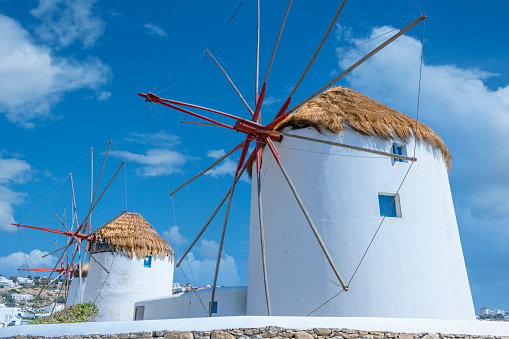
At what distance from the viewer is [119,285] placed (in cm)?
2070

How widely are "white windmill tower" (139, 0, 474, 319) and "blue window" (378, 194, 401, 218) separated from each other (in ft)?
0.08

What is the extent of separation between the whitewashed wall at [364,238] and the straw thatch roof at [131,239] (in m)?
10.8

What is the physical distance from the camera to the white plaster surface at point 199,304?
544 inches

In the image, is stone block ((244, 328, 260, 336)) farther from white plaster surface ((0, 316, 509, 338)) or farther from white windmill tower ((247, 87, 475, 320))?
white windmill tower ((247, 87, 475, 320))

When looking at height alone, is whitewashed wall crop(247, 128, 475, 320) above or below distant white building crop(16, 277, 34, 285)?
below

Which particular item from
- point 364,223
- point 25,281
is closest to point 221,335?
point 364,223

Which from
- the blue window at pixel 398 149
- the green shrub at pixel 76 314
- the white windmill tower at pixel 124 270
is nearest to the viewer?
the blue window at pixel 398 149

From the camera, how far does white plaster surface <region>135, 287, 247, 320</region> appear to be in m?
13.8

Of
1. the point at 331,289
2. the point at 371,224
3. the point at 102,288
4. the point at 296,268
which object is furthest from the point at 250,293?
the point at 102,288

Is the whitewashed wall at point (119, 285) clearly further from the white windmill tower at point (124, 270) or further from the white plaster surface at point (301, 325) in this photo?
the white plaster surface at point (301, 325)

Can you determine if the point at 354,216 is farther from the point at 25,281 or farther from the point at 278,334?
the point at 25,281

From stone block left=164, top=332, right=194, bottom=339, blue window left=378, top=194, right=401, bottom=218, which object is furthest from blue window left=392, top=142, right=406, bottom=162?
stone block left=164, top=332, right=194, bottom=339

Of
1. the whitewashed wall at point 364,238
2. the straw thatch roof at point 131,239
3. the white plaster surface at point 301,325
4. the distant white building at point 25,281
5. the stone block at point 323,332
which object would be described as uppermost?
the distant white building at point 25,281

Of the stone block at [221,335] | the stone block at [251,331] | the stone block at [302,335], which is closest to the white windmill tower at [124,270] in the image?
the stone block at [221,335]
